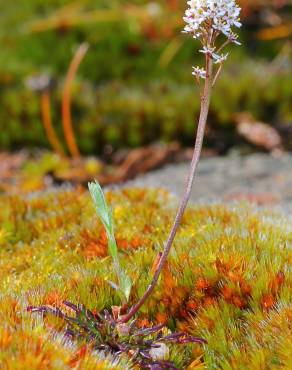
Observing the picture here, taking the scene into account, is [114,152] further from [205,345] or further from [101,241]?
[205,345]

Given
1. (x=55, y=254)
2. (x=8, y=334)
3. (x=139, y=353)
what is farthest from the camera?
(x=55, y=254)

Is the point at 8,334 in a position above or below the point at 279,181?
above

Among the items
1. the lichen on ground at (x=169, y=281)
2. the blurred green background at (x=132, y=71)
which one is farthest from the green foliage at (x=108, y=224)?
the blurred green background at (x=132, y=71)

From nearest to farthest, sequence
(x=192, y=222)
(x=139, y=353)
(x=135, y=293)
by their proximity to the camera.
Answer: (x=139, y=353), (x=135, y=293), (x=192, y=222)

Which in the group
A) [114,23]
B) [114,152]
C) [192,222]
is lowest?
[114,152]

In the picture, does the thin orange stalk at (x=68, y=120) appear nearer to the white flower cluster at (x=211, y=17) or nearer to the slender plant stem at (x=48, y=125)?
the slender plant stem at (x=48, y=125)

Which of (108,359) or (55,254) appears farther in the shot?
(55,254)

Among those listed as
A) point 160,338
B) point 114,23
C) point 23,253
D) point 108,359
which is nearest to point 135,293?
point 160,338
